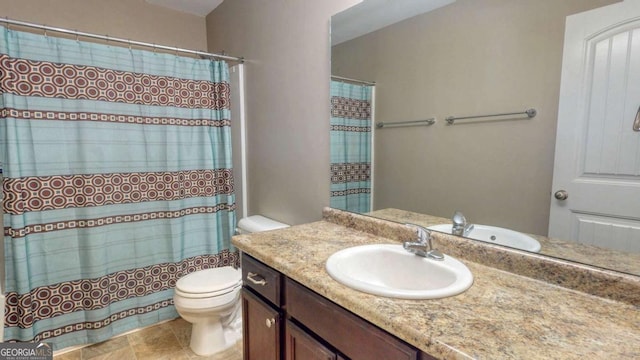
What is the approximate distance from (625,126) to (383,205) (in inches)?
34.6

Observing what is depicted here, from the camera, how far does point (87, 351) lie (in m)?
1.94

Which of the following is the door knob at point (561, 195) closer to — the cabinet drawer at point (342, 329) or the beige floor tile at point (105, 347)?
the cabinet drawer at point (342, 329)

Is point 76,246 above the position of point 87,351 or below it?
above

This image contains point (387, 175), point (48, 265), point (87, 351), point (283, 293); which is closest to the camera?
point (283, 293)

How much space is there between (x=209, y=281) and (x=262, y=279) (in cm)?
80

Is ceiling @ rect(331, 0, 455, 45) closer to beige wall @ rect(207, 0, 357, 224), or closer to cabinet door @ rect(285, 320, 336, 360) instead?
beige wall @ rect(207, 0, 357, 224)

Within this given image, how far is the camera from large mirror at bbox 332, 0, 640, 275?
3.19 feet

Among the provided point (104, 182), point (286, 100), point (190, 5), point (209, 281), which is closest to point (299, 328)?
point (209, 281)

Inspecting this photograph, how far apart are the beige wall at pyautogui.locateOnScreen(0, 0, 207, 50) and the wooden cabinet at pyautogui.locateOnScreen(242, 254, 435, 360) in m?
2.22

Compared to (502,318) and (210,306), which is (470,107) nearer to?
(502,318)

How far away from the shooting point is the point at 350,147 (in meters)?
1.64

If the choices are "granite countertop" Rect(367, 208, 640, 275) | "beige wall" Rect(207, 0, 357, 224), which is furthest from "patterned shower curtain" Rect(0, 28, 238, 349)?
"granite countertop" Rect(367, 208, 640, 275)

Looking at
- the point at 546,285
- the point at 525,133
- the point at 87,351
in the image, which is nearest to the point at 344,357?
the point at 546,285

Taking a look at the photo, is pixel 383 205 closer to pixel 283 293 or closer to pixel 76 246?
pixel 283 293
